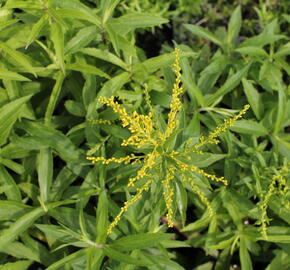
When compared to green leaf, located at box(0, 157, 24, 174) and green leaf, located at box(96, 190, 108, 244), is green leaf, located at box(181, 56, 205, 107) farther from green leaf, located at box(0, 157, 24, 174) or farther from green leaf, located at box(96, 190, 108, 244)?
green leaf, located at box(0, 157, 24, 174)

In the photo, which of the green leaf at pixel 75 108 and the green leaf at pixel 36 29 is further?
the green leaf at pixel 75 108

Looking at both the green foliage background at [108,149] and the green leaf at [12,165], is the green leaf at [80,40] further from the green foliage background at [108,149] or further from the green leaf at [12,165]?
the green leaf at [12,165]

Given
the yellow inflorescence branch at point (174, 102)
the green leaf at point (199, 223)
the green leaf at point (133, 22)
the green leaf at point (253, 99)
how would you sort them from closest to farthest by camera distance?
the yellow inflorescence branch at point (174, 102) < the green leaf at point (133, 22) < the green leaf at point (199, 223) < the green leaf at point (253, 99)

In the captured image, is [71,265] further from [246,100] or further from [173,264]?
[246,100]

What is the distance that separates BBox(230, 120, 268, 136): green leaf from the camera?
8.09ft

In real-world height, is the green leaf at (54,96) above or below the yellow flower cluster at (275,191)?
above

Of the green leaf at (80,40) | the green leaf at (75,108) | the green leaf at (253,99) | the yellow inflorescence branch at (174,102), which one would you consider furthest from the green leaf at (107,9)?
the green leaf at (253,99)

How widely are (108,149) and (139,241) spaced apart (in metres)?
0.69

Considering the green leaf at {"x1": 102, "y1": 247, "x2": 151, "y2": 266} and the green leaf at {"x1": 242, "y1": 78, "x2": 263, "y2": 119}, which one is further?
the green leaf at {"x1": 242, "y1": 78, "x2": 263, "y2": 119}

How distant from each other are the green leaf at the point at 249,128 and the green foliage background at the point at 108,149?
0.4 inches

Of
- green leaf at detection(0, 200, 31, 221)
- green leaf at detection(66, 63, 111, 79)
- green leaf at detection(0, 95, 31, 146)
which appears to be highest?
green leaf at detection(66, 63, 111, 79)

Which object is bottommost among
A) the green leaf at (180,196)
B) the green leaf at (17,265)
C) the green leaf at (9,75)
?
the green leaf at (17,265)

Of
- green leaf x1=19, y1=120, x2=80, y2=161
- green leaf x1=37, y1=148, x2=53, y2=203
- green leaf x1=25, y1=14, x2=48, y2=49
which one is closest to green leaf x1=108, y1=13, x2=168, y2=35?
green leaf x1=25, y1=14, x2=48, y2=49

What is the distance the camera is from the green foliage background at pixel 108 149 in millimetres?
2189
